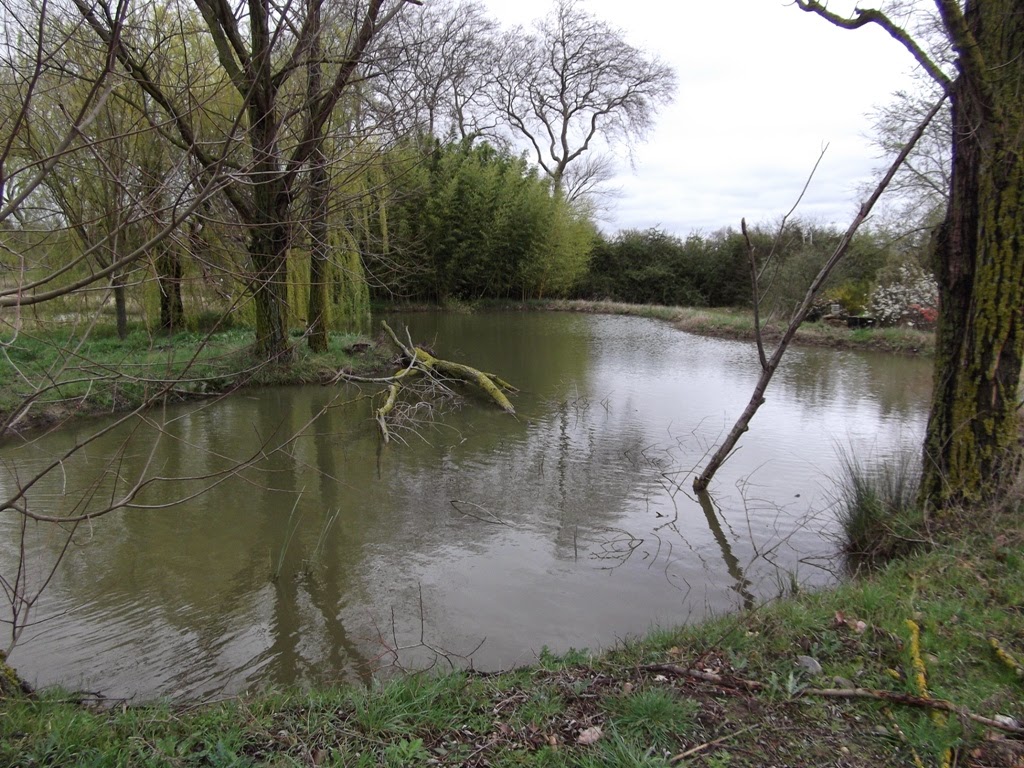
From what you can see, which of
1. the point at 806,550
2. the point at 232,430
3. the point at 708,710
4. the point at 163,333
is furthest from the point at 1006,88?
the point at 163,333

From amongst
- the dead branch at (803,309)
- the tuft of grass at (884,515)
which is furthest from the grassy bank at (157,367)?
the tuft of grass at (884,515)

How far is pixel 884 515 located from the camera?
4215 millimetres

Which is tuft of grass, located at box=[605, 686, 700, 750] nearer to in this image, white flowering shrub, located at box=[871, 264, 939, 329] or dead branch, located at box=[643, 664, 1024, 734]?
dead branch, located at box=[643, 664, 1024, 734]

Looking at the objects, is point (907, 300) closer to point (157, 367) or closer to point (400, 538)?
point (400, 538)

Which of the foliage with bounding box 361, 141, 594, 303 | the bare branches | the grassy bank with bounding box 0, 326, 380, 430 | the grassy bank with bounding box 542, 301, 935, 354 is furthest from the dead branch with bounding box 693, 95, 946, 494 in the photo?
the foliage with bounding box 361, 141, 594, 303

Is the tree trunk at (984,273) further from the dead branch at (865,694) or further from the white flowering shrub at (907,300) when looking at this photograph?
the white flowering shrub at (907,300)

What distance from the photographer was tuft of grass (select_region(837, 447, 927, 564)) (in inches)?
158

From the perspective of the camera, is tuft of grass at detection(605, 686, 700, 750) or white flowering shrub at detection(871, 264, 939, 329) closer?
tuft of grass at detection(605, 686, 700, 750)

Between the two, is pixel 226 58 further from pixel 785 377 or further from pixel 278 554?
pixel 785 377

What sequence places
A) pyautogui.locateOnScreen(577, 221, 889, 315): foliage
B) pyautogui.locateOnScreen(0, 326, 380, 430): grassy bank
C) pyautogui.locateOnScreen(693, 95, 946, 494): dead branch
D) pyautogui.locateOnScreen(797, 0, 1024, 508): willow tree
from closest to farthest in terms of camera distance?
pyautogui.locateOnScreen(797, 0, 1024, 508): willow tree < pyautogui.locateOnScreen(693, 95, 946, 494): dead branch < pyautogui.locateOnScreen(0, 326, 380, 430): grassy bank < pyautogui.locateOnScreen(577, 221, 889, 315): foliage

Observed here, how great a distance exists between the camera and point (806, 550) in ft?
14.9

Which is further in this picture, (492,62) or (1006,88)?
(492,62)

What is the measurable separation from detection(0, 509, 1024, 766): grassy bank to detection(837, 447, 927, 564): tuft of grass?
110 cm

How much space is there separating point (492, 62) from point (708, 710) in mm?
26824
